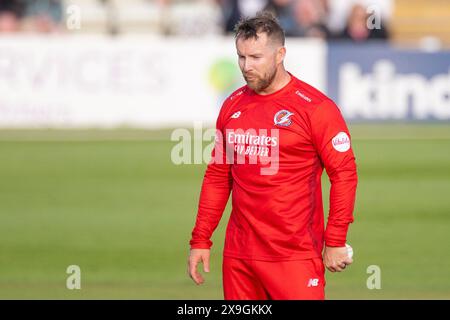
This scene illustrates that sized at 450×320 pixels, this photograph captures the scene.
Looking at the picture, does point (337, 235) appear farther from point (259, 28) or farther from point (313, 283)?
point (259, 28)

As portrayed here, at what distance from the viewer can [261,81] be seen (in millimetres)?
6188

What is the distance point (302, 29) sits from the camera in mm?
24078

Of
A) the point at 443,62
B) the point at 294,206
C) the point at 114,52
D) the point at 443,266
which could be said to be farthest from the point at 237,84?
the point at 294,206

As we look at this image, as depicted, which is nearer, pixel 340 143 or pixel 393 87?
pixel 340 143

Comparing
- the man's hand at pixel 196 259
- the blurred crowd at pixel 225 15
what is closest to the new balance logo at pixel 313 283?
the man's hand at pixel 196 259

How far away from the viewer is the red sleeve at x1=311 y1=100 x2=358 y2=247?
6051 mm

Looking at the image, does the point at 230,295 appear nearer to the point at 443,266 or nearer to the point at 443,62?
the point at 443,266

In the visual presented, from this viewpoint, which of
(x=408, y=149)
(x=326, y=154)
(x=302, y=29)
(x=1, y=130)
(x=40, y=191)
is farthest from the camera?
(x=302, y=29)

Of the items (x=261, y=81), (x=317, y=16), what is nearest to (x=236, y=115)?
(x=261, y=81)

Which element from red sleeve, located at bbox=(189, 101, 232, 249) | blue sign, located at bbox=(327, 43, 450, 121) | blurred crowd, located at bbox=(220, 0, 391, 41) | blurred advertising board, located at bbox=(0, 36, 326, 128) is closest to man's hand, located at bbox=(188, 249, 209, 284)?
red sleeve, located at bbox=(189, 101, 232, 249)

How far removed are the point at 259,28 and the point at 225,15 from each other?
1877cm

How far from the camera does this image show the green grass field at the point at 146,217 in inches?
400

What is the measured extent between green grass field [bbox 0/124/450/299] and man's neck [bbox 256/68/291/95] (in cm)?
363
